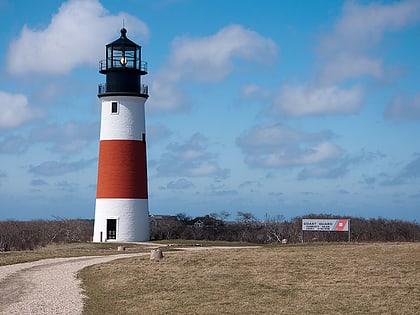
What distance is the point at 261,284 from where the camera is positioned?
18953mm

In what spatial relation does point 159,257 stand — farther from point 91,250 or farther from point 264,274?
point 91,250

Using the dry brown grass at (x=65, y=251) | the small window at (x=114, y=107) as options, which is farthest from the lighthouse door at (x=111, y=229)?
the small window at (x=114, y=107)

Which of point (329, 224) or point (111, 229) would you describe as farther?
point (111, 229)

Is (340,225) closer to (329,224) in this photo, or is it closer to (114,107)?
(329,224)

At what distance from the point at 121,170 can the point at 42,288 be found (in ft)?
67.7

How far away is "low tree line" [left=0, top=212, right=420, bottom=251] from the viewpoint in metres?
42.4

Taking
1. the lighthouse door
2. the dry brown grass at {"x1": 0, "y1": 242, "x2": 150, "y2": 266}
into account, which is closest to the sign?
the dry brown grass at {"x1": 0, "y1": 242, "x2": 150, "y2": 266}

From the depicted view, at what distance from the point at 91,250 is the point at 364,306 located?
21.5m

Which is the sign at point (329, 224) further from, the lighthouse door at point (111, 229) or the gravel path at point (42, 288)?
the gravel path at point (42, 288)

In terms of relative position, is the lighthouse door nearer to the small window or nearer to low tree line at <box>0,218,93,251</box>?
low tree line at <box>0,218,93,251</box>

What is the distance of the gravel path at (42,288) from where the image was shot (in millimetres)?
15647

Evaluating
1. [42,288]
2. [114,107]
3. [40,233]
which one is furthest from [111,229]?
[42,288]

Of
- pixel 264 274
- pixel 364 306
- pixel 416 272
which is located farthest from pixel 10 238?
pixel 364 306

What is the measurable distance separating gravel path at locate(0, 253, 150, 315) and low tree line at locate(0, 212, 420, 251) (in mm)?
15510
